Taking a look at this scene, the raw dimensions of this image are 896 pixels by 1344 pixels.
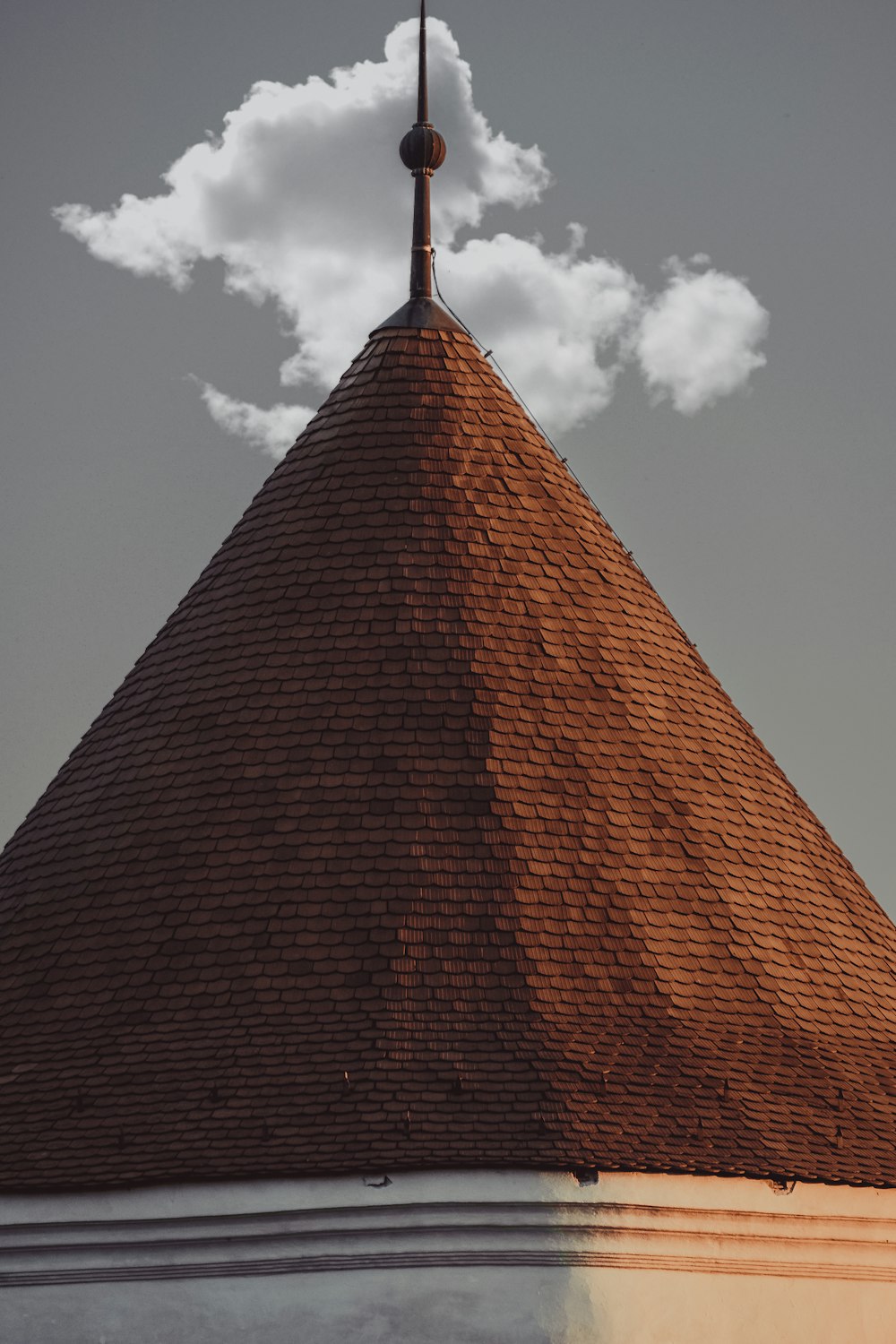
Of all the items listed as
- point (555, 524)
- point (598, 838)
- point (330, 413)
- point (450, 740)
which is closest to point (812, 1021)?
point (598, 838)

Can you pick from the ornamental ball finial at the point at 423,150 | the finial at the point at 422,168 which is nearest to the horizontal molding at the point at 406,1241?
the finial at the point at 422,168

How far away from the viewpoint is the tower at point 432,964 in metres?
12.6

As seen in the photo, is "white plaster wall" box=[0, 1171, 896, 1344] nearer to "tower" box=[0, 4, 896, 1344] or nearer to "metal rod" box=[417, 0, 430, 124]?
"tower" box=[0, 4, 896, 1344]

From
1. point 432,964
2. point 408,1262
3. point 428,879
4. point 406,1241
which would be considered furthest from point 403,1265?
point 428,879

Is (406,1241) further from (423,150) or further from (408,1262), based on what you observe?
(423,150)

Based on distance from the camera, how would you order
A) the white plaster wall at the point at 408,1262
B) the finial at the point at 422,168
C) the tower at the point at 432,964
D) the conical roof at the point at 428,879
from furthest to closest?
the finial at the point at 422,168
the conical roof at the point at 428,879
the tower at the point at 432,964
the white plaster wall at the point at 408,1262

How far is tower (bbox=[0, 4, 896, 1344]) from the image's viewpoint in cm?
1255

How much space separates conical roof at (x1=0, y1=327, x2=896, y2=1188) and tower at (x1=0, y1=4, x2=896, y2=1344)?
0.10ft

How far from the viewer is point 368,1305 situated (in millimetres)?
12445

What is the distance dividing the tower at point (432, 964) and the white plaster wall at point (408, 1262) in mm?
22

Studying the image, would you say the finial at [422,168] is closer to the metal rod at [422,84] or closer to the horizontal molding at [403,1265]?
the metal rod at [422,84]

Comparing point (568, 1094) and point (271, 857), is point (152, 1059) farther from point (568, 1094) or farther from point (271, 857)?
point (568, 1094)

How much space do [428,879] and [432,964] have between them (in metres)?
0.66

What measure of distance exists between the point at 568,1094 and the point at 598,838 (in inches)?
89.9
